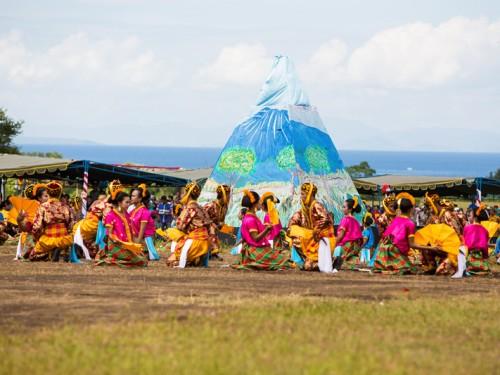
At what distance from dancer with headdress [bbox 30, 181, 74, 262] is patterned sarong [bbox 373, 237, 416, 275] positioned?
5.88m

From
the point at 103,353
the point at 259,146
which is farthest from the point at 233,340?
the point at 259,146

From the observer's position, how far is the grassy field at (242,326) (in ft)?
33.8

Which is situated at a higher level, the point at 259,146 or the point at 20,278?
the point at 259,146

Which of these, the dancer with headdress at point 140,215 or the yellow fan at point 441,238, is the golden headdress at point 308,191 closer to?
the yellow fan at point 441,238

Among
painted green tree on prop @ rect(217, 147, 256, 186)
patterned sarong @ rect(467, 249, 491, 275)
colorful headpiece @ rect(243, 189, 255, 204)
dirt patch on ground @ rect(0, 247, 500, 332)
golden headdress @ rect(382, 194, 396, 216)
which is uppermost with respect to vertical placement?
painted green tree on prop @ rect(217, 147, 256, 186)

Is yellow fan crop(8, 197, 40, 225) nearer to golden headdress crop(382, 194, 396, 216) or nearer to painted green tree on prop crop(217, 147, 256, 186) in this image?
golden headdress crop(382, 194, 396, 216)

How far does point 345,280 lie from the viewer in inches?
712

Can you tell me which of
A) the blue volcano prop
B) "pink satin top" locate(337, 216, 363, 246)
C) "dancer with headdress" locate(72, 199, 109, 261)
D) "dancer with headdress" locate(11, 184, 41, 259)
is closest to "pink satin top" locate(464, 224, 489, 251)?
"pink satin top" locate(337, 216, 363, 246)

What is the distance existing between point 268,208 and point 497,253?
19.3 feet

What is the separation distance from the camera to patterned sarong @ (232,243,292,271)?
66.1 feet

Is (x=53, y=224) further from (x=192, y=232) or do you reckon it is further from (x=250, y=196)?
(x=250, y=196)

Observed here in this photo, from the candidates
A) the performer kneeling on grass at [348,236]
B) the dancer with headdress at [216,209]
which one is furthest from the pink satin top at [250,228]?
the dancer with headdress at [216,209]

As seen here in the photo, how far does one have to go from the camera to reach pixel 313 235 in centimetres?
2081

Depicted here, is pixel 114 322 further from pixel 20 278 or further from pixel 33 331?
pixel 20 278
